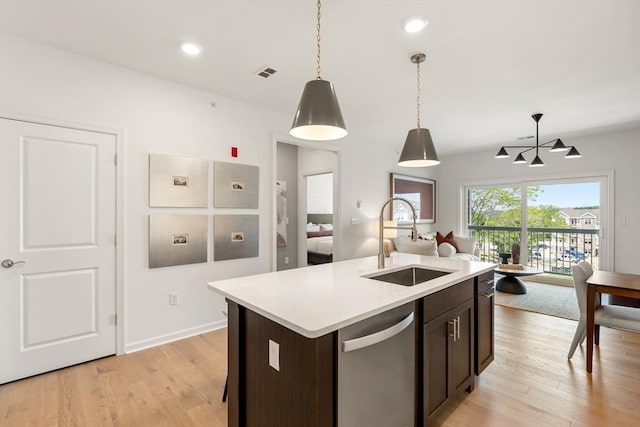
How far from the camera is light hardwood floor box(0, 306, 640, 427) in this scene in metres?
1.89

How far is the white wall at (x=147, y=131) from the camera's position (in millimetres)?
2387

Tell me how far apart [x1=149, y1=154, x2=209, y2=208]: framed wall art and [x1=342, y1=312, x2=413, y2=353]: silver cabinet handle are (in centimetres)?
245

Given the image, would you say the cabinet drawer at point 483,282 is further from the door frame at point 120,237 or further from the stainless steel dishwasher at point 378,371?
the door frame at point 120,237

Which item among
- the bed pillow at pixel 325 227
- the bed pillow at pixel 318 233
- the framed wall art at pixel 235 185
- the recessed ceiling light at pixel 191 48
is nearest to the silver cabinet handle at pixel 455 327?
the framed wall art at pixel 235 185

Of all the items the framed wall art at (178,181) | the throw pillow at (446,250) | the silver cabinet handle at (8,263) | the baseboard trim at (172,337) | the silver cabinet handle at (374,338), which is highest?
the framed wall art at (178,181)

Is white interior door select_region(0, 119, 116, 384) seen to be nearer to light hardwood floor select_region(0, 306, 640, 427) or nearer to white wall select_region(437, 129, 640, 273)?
light hardwood floor select_region(0, 306, 640, 427)

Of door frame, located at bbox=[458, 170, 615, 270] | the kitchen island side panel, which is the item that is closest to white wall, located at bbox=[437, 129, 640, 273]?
door frame, located at bbox=[458, 170, 615, 270]

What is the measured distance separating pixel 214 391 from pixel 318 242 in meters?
3.97

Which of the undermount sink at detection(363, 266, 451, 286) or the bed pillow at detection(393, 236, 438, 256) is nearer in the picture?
the undermount sink at detection(363, 266, 451, 286)

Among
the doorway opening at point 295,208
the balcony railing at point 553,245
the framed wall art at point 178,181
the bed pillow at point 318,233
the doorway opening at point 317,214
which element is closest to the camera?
the framed wall art at point 178,181

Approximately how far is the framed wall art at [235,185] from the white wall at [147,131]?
82mm

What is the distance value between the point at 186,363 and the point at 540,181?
651cm

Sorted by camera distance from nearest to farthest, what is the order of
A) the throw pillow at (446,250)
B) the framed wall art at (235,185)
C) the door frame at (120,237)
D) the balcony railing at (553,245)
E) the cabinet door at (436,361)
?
the cabinet door at (436,361)
the door frame at (120,237)
the framed wall art at (235,185)
the throw pillow at (446,250)
the balcony railing at (553,245)

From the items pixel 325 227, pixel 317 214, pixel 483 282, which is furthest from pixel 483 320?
pixel 317 214
